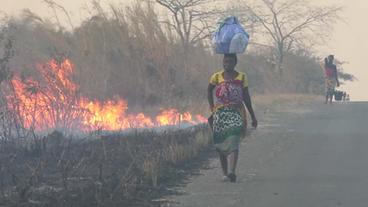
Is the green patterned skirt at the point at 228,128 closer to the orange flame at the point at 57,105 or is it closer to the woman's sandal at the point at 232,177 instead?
the woman's sandal at the point at 232,177

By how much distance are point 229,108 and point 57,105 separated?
21.7 feet

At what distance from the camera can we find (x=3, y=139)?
14391mm

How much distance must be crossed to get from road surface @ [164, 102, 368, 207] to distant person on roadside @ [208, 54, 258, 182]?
1.59ft

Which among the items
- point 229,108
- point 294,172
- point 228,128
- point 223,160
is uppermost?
point 229,108

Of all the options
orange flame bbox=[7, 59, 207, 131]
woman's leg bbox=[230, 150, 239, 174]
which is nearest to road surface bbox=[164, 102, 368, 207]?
woman's leg bbox=[230, 150, 239, 174]

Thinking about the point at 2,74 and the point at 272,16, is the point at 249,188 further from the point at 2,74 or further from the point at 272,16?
the point at 272,16

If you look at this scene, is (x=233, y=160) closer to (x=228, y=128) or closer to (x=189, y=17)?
(x=228, y=128)

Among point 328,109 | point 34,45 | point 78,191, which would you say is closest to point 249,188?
point 78,191

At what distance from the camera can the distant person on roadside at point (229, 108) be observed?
11555 millimetres

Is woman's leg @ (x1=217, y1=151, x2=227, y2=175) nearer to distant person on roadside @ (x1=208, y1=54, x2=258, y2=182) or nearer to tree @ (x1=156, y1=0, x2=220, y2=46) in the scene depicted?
distant person on roadside @ (x1=208, y1=54, x2=258, y2=182)

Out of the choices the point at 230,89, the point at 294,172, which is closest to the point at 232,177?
the point at 230,89

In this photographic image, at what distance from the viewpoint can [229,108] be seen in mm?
11609

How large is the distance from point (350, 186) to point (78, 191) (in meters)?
3.45

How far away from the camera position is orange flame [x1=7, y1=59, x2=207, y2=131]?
16797 millimetres
